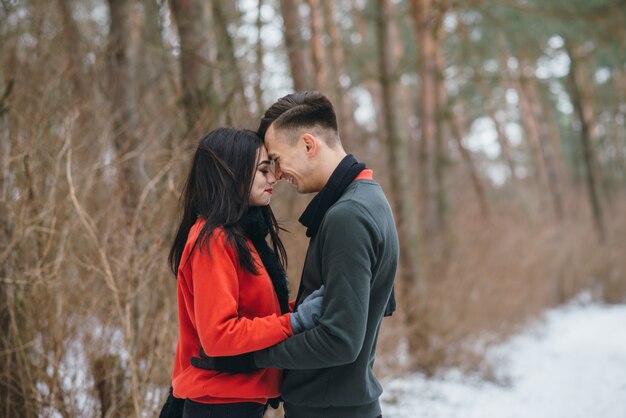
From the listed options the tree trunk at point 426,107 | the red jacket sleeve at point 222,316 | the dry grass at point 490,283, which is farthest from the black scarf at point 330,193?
the tree trunk at point 426,107

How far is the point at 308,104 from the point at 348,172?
0.96 feet

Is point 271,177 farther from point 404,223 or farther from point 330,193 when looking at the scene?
point 404,223

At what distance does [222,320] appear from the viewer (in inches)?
87.2

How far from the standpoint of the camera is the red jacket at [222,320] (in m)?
2.21

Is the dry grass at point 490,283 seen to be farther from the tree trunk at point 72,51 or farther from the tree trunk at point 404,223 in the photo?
the tree trunk at point 72,51

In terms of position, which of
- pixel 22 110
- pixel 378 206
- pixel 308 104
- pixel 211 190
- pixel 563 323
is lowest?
pixel 563 323

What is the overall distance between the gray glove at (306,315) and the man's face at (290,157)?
0.48 meters

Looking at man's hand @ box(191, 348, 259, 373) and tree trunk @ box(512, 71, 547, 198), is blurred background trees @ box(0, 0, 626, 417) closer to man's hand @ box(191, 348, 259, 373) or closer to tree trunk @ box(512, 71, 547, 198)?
man's hand @ box(191, 348, 259, 373)

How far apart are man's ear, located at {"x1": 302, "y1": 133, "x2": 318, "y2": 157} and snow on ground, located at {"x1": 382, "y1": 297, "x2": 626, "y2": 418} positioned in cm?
504

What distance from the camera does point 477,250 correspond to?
1031 centimetres

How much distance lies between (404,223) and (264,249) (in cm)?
601

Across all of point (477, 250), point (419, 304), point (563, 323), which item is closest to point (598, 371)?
point (477, 250)

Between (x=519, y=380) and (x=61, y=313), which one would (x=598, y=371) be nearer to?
(x=519, y=380)

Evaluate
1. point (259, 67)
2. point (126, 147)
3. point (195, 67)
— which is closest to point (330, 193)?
point (126, 147)
